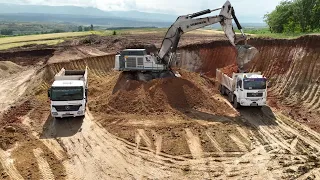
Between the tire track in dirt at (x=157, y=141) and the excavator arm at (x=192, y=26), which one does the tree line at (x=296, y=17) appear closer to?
the excavator arm at (x=192, y=26)

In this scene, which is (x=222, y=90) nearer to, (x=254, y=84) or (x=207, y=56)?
(x=254, y=84)

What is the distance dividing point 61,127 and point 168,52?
11.2m

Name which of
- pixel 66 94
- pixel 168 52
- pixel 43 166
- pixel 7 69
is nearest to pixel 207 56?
pixel 168 52

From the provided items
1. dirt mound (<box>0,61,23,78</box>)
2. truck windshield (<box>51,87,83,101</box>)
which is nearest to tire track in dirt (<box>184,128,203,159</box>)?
truck windshield (<box>51,87,83,101</box>)

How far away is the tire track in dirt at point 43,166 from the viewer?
1551 centimetres

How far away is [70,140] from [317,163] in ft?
43.0

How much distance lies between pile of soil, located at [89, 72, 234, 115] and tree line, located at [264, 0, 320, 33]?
2356 centimetres

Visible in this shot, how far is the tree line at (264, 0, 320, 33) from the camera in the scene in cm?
4456

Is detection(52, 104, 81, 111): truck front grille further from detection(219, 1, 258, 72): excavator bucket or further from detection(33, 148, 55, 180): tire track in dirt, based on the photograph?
detection(219, 1, 258, 72): excavator bucket

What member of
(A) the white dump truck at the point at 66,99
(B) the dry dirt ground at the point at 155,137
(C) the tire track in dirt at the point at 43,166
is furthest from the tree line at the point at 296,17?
(C) the tire track in dirt at the point at 43,166

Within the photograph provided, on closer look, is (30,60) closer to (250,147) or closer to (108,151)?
(108,151)

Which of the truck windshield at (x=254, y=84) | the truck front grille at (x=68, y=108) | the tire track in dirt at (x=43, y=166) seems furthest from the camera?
the truck windshield at (x=254, y=84)

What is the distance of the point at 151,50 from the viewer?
43.9 metres

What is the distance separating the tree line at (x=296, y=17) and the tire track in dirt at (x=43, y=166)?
36.1 meters
